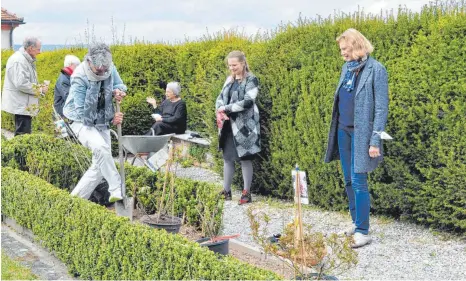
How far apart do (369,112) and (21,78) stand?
19.9ft

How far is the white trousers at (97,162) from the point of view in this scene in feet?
22.3

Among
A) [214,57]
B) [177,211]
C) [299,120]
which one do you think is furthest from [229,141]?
[214,57]

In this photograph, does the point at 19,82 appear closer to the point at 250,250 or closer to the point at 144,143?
the point at 144,143

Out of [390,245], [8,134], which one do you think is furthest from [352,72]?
[8,134]

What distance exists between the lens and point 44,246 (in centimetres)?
669

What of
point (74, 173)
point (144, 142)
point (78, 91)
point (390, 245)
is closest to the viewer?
point (390, 245)

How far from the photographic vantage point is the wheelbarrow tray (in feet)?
29.3

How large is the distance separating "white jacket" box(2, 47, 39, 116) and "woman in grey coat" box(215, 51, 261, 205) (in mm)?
3441

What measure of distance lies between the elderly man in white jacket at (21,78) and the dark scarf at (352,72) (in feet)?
17.8

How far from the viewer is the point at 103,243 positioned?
5551 mm

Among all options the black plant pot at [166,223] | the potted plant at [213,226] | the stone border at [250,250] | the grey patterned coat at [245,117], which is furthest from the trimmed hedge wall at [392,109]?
the black plant pot at [166,223]

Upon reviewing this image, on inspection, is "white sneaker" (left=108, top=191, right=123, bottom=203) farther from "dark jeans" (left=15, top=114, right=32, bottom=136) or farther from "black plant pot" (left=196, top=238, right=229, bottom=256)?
"dark jeans" (left=15, top=114, right=32, bottom=136)

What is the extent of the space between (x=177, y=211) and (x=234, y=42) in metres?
5.71

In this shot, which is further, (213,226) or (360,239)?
(360,239)
